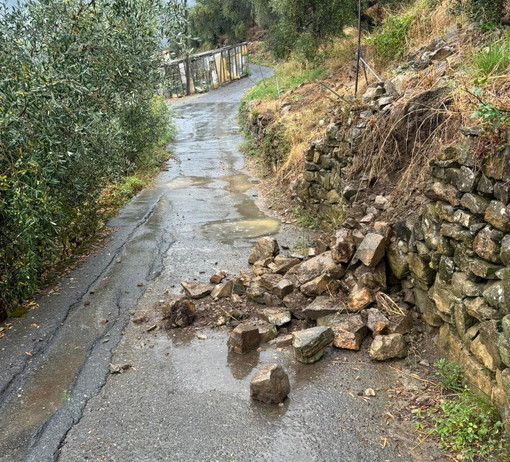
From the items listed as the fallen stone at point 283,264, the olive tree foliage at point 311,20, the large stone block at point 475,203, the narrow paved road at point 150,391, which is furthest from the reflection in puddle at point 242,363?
the olive tree foliage at point 311,20

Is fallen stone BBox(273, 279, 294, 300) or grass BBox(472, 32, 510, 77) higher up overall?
grass BBox(472, 32, 510, 77)

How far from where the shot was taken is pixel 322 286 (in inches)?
209

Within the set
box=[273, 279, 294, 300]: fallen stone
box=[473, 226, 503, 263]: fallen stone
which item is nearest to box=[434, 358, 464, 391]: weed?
box=[473, 226, 503, 263]: fallen stone

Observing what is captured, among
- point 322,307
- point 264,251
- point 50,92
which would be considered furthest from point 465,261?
point 50,92

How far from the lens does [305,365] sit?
14.6 feet

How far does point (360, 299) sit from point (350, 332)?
17.6 inches

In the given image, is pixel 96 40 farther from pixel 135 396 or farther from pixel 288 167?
pixel 288 167

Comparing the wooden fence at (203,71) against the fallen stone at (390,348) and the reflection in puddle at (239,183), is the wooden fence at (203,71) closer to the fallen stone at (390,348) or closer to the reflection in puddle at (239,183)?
the reflection in puddle at (239,183)

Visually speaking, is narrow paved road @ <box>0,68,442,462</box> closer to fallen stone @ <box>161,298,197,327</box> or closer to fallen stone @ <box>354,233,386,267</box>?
fallen stone @ <box>161,298,197,327</box>

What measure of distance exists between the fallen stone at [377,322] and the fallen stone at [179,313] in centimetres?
205

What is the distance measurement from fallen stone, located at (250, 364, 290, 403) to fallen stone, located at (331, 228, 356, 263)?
6.08 ft

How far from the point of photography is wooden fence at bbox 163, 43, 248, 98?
33.8 m

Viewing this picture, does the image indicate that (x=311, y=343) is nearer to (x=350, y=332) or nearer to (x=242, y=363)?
(x=350, y=332)

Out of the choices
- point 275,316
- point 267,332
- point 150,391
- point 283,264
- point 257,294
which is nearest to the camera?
point 150,391
